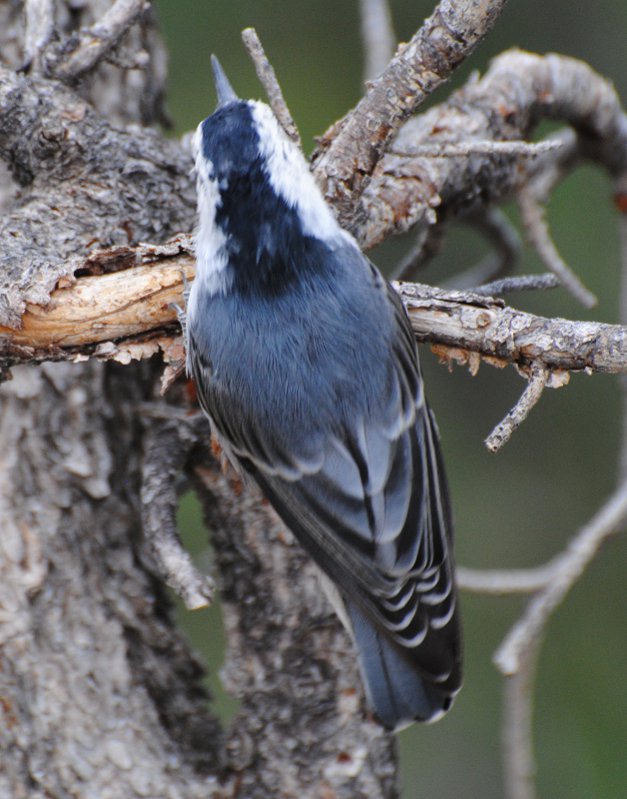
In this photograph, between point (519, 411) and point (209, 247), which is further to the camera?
point (209, 247)

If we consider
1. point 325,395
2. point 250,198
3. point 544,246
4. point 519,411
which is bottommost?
point 519,411

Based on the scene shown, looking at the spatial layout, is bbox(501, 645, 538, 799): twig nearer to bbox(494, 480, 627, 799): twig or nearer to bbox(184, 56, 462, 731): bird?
bbox(494, 480, 627, 799): twig

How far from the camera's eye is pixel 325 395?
148 cm

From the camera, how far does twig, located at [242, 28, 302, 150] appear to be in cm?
143

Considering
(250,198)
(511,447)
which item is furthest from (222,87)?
(511,447)

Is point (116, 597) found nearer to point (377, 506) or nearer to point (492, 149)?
point (377, 506)

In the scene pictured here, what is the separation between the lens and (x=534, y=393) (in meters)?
1.27

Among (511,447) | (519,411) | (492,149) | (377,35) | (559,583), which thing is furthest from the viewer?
(511,447)

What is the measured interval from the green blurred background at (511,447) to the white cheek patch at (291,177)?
1.35 metres

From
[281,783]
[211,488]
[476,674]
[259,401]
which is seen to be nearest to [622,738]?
[476,674]

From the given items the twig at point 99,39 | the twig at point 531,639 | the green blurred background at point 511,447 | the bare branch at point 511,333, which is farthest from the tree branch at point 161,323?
the green blurred background at point 511,447

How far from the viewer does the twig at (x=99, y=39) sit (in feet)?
5.28

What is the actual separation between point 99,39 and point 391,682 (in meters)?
1.10

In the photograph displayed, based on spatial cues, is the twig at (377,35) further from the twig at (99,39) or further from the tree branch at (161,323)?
the tree branch at (161,323)
